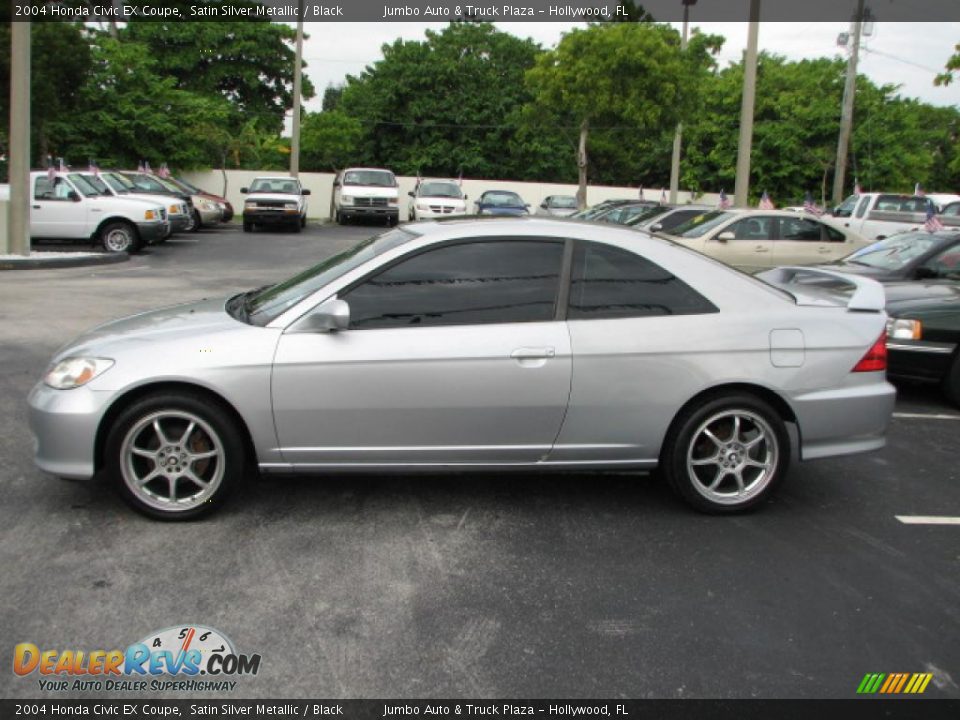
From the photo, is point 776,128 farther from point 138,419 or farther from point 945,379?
point 138,419

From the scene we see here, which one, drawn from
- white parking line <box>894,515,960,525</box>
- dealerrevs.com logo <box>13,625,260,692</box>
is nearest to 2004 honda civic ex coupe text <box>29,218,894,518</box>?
white parking line <box>894,515,960,525</box>

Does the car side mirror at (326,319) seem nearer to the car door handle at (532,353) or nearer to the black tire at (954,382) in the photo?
the car door handle at (532,353)

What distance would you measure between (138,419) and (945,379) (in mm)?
6519

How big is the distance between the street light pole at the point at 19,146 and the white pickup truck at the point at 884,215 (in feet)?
62.6

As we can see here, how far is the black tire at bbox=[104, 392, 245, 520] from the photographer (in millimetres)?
4621

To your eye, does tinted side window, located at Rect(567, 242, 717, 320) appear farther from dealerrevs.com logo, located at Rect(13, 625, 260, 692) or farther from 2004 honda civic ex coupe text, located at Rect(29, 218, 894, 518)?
dealerrevs.com logo, located at Rect(13, 625, 260, 692)

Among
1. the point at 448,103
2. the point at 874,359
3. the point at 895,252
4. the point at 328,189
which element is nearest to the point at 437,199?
the point at 328,189

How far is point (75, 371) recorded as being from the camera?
15.4ft

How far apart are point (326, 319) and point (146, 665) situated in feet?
6.05

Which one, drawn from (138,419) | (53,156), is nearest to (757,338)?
(138,419)

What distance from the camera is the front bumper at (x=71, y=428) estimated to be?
457 cm

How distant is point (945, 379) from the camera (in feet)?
25.9

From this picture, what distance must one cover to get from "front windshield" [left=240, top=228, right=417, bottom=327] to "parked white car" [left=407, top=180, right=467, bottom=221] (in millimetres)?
23249

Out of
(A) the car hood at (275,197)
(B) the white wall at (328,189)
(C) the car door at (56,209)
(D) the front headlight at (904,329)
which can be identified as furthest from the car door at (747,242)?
(B) the white wall at (328,189)
